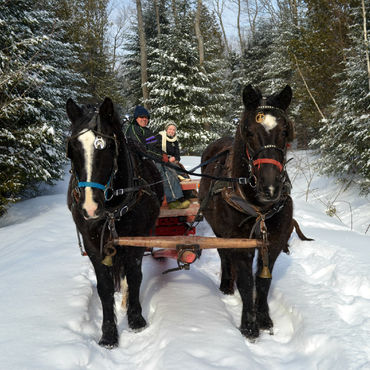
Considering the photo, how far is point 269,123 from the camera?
2537 millimetres

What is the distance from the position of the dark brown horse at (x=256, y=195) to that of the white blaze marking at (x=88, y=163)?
130cm

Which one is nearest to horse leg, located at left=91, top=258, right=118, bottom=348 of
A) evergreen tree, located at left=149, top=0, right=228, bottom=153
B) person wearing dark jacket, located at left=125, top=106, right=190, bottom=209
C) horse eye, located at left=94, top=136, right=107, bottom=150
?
horse eye, located at left=94, top=136, right=107, bottom=150

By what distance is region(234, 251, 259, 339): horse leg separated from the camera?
2.99 meters

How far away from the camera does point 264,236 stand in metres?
2.80

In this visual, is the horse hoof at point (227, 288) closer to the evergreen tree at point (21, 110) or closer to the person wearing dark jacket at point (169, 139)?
the person wearing dark jacket at point (169, 139)

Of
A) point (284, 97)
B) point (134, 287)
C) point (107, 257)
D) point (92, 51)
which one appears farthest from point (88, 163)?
point (92, 51)

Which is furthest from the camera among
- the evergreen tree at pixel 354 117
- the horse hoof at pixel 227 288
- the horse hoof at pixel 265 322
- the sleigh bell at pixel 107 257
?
the evergreen tree at pixel 354 117

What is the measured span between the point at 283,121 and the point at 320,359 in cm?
197

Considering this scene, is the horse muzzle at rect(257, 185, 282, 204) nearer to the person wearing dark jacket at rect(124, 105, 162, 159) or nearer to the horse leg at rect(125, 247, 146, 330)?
the horse leg at rect(125, 247, 146, 330)

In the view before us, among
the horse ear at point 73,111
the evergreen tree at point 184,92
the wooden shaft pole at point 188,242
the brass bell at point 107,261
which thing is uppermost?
the evergreen tree at point 184,92

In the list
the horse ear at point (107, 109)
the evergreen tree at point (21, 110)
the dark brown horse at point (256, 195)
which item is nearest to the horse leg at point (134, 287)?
the dark brown horse at point (256, 195)

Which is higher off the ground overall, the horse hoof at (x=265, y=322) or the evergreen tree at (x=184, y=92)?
the evergreen tree at (x=184, y=92)

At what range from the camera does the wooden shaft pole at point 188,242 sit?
2.73 m

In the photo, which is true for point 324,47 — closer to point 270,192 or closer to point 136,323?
point 270,192
